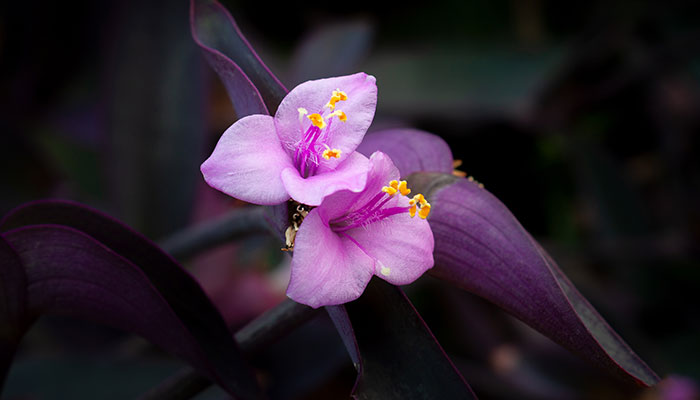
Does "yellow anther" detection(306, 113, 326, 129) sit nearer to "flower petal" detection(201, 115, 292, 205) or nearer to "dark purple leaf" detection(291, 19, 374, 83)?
"flower petal" detection(201, 115, 292, 205)

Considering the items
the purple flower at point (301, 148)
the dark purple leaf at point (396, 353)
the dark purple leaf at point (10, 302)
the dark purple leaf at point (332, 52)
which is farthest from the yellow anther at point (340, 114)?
the dark purple leaf at point (332, 52)

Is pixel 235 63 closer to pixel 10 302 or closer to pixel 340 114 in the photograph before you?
pixel 340 114

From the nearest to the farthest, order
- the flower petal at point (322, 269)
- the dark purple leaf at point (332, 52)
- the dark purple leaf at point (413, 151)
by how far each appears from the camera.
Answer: the flower petal at point (322, 269) → the dark purple leaf at point (413, 151) → the dark purple leaf at point (332, 52)

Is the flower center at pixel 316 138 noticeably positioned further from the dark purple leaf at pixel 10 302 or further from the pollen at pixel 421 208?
the dark purple leaf at pixel 10 302

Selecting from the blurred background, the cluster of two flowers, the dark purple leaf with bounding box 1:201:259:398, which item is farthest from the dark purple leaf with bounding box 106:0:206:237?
the cluster of two flowers

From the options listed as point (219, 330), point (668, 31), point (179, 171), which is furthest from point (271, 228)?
point (668, 31)

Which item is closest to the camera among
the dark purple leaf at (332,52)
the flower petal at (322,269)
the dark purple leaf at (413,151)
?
the flower petal at (322,269)

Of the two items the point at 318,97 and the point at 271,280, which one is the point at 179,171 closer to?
the point at 271,280
